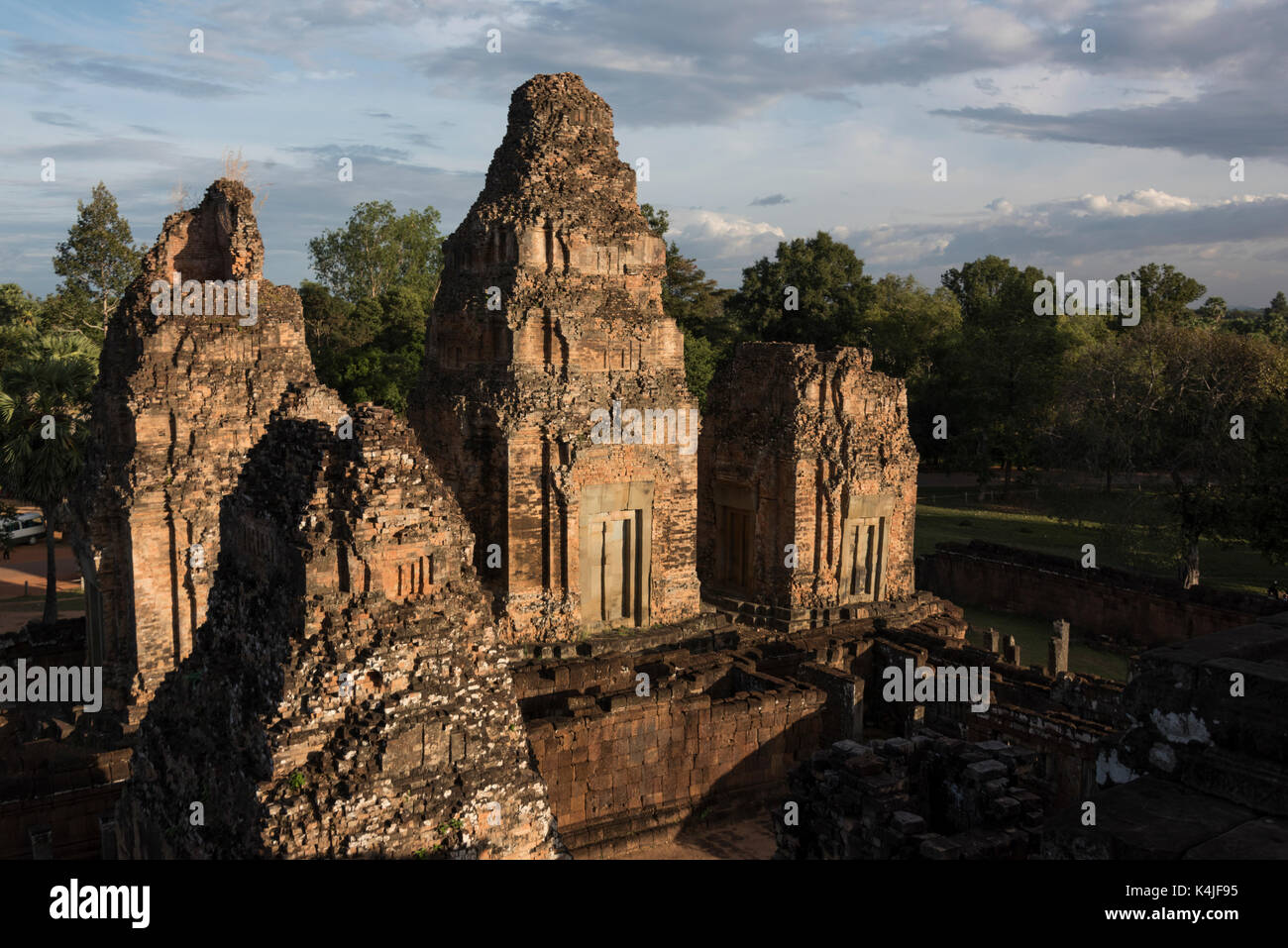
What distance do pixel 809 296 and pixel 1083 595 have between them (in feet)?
77.5

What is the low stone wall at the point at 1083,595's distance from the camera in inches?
934

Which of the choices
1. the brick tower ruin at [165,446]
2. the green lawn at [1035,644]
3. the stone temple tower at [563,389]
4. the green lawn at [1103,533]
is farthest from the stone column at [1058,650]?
the brick tower ruin at [165,446]

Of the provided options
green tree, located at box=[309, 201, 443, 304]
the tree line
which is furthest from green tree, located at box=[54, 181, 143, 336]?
green tree, located at box=[309, 201, 443, 304]

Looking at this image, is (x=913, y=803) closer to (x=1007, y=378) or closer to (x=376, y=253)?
(x=1007, y=378)

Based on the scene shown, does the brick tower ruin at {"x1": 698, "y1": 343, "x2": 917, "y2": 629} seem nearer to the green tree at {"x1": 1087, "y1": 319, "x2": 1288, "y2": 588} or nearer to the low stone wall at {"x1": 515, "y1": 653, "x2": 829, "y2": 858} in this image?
the low stone wall at {"x1": 515, "y1": 653, "x2": 829, "y2": 858}

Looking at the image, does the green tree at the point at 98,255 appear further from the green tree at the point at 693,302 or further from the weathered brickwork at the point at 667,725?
the weathered brickwork at the point at 667,725

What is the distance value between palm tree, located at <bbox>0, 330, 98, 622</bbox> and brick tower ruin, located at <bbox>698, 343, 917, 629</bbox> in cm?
1377

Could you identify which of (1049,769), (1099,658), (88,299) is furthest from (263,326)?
(88,299)

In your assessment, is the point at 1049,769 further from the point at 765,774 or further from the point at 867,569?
the point at 867,569

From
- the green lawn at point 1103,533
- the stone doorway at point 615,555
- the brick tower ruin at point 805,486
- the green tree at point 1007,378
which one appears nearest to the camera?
the stone doorway at point 615,555

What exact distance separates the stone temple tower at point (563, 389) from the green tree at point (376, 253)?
39.5 m

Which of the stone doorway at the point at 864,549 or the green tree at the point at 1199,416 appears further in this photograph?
the green tree at the point at 1199,416

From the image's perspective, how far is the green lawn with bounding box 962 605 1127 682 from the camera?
23.2 meters

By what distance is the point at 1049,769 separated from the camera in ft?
48.0
